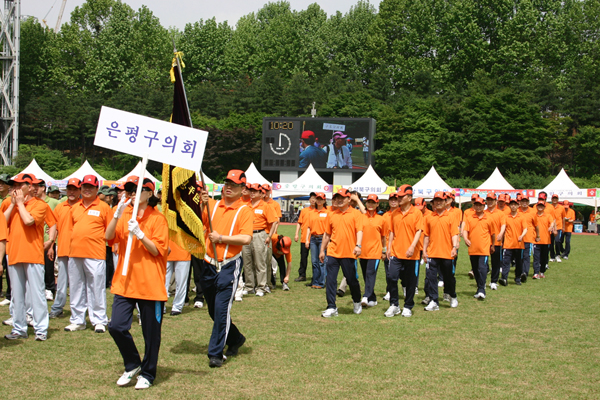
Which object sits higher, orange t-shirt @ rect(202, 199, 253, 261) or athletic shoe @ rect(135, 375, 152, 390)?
orange t-shirt @ rect(202, 199, 253, 261)

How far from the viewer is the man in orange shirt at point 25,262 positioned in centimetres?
724

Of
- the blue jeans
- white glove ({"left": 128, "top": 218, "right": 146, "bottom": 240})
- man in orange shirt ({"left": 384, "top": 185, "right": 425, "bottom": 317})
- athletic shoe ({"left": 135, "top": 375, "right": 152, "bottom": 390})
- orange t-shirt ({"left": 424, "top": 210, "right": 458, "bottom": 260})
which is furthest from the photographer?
the blue jeans

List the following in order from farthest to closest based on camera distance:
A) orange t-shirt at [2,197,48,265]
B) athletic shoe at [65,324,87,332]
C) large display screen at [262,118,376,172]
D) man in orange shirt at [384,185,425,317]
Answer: large display screen at [262,118,376,172]
man in orange shirt at [384,185,425,317]
athletic shoe at [65,324,87,332]
orange t-shirt at [2,197,48,265]

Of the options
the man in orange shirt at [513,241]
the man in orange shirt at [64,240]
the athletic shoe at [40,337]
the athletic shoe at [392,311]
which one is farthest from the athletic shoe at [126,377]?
the man in orange shirt at [513,241]

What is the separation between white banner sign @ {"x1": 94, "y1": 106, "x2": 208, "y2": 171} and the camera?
5688mm

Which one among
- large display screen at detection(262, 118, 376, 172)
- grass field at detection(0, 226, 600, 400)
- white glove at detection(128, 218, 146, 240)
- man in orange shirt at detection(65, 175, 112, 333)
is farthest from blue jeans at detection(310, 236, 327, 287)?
large display screen at detection(262, 118, 376, 172)

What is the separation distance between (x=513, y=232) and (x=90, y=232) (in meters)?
9.45

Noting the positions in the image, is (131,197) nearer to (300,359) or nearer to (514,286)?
(300,359)

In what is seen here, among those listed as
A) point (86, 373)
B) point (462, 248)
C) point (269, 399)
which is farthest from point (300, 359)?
point (462, 248)

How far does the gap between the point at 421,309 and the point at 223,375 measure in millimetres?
5081

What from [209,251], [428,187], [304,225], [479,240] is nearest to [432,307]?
[479,240]

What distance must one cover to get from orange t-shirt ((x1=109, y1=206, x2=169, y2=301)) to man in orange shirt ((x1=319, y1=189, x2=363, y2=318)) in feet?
12.8

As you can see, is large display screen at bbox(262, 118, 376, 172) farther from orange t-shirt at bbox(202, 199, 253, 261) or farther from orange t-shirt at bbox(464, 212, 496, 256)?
orange t-shirt at bbox(202, 199, 253, 261)

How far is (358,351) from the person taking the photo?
7156 millimetres
